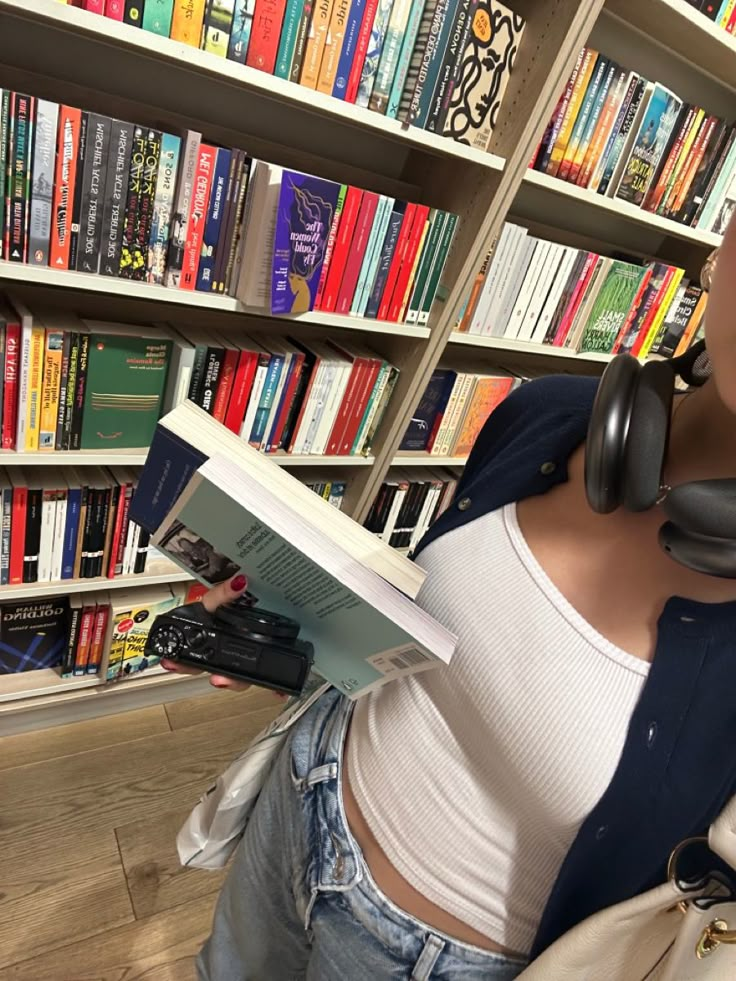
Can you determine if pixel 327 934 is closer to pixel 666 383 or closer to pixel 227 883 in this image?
pixel 227 883

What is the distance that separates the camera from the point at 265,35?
1.00 meters

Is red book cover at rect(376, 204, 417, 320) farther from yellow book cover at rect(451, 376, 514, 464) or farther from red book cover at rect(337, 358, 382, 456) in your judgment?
yellow book cover at rect(451, 376, 514, 464)

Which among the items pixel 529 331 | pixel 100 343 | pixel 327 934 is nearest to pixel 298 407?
pixel 100 343

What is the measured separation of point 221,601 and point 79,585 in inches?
34.5

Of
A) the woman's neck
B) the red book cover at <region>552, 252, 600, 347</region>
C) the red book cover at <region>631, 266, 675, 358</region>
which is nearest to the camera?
the woman's neck

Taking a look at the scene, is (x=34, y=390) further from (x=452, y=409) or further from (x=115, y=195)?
(x=452, y=409)

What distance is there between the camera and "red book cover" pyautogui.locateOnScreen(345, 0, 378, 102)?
3.42 ft

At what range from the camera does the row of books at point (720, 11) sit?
4.32 feet

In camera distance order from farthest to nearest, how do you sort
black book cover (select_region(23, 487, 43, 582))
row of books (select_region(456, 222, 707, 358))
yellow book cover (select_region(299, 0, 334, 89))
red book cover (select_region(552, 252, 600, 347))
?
red book cover (select_region(552, 252, 600, 347)) < row of books (select_region(456, 222, 707, 358)) < black book cover (select_region(23, 487, 43, 582)) < yellow book cover (select_region(299, 0, 334, 89))

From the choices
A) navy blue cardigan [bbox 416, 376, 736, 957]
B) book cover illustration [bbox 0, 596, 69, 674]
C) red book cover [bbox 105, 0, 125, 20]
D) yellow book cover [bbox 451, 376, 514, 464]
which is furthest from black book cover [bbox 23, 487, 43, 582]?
navy blue cardigan [bbox 416, 376, 736, 957]

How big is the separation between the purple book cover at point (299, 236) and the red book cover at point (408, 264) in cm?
19

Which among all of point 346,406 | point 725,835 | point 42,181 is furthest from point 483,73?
point 725,835

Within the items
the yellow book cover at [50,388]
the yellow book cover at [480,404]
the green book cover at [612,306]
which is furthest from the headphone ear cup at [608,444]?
the green book cover at [612,306]

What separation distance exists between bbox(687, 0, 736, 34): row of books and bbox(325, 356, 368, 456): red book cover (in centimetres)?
102
